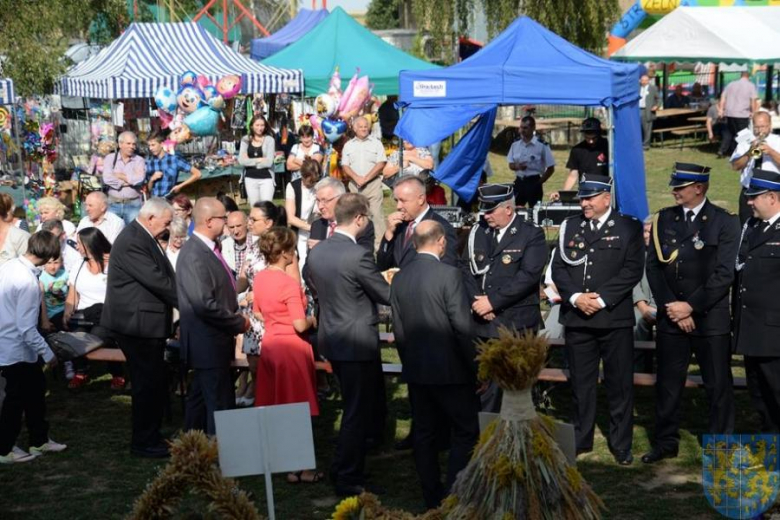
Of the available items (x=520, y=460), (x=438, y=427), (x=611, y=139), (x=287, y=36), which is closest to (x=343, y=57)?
(x=287, y=36)

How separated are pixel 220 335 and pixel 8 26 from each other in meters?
15.1

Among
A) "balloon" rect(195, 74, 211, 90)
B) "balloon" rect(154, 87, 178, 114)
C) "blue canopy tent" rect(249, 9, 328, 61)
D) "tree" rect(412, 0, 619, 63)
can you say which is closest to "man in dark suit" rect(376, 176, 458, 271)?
"balloon" rect(195, 74, 211, 90)

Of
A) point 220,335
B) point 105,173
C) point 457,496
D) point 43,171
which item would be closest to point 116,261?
point 220,335

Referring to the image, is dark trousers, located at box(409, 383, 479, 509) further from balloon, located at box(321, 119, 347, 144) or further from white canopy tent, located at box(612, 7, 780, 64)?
white canopy tent, located at box(612, 7, 780, 64)

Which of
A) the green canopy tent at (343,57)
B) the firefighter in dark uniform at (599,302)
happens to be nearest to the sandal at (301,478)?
the firefighter in dark uniform at (599,302)

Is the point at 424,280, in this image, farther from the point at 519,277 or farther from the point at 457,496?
the point at 457,496

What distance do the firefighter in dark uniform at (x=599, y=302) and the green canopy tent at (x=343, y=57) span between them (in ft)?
43.7

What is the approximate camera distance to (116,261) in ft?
22.1

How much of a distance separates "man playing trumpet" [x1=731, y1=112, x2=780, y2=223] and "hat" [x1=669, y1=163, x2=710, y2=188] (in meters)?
3.38

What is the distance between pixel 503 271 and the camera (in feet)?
21.5

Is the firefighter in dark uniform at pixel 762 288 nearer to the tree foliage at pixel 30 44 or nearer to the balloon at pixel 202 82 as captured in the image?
the balloon at pixel 202 82

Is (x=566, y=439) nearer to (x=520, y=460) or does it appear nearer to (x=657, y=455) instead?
(x=520, y=460)

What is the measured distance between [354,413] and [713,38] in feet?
49.7

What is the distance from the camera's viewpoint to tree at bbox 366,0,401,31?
7088 centimetres
